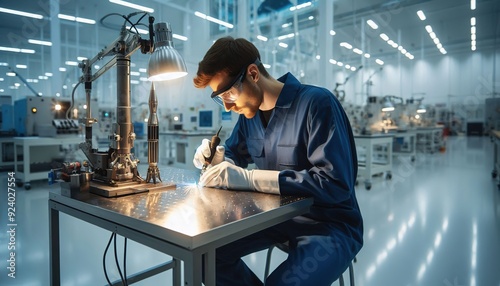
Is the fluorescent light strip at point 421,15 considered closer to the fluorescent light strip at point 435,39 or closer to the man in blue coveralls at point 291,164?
the fluorescent light strip at point 435,39

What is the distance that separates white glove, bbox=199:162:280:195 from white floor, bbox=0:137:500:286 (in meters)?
1.03

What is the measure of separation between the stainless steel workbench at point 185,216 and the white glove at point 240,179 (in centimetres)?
3

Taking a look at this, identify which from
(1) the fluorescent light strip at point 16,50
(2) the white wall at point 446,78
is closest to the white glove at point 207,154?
(1) the fluorescent light strip at point 16,50

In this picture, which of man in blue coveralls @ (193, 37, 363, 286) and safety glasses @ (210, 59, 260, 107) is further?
safety glasses @ (210, 59, 260, 107)

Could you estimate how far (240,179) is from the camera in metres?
1.10

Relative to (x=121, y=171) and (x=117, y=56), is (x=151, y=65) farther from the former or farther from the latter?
(x=121, y=171)

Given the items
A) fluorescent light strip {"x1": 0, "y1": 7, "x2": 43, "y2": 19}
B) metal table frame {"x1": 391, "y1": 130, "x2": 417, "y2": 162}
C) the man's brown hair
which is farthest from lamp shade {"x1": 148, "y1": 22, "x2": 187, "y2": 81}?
fluorescent light strip {"x1": 0, "y1": 7, "x2": 43, "y2": 19}

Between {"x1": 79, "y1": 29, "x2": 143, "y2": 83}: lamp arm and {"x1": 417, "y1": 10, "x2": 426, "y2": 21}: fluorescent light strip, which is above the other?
{"x1": 417, "y1": 10, "x2": 426, "y2": 21}: fluorescent light strip

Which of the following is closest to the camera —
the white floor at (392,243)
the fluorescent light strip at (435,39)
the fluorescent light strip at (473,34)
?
the white floor at (392,243)

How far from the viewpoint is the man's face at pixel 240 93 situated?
1121mm

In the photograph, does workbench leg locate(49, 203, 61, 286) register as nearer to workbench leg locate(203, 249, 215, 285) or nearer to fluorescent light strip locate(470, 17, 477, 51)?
workbench leg locate(203, 249, 215, 285)

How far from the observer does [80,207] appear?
37.1 inches

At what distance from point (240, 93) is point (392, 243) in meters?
2.01

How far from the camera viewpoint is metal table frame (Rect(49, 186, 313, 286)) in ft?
2.10
